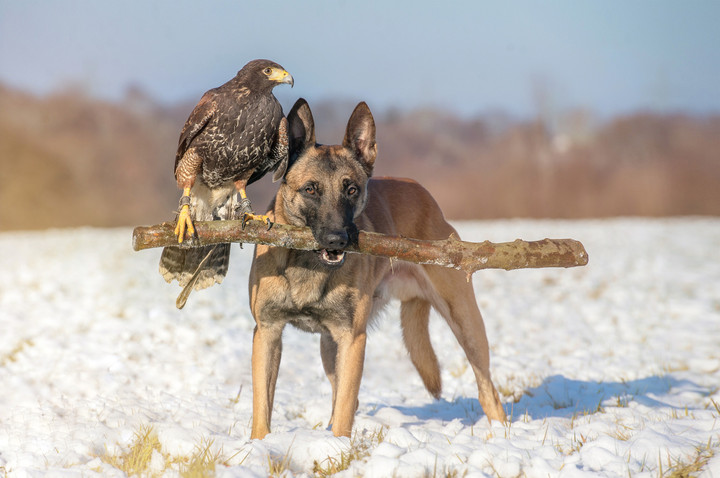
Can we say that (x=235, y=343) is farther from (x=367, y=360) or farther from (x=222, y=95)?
(x=222, y=95)

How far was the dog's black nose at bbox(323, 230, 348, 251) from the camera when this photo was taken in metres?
3.92

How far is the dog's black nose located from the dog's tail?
6.72ft

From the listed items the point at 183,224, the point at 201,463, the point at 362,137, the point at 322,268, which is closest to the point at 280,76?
the point at 362,137

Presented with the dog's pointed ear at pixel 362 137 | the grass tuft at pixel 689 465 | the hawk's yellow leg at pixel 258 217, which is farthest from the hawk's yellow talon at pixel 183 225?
the grass tuft at pixel 689 465

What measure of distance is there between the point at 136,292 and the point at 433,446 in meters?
7.42

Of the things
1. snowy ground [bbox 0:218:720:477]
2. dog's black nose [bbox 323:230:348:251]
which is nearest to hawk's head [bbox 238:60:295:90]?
dog's black nose [bbox 323:230:348:251]

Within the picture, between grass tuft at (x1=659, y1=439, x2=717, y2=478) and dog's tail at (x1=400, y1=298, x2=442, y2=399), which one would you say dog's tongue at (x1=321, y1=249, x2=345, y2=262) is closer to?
dog's tail at (x1=400, y1=298, x2=442, y2=399)

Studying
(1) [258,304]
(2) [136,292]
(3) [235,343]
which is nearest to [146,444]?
(1) [258,304]

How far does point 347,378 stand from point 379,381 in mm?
2593

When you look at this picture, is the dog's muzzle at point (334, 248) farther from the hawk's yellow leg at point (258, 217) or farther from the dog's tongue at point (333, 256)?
the hawk's yellow leg at point (258, 217)

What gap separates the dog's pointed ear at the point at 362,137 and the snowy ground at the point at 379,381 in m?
1.98

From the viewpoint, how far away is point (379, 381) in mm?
6887

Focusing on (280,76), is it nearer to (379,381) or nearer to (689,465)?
(689,465)

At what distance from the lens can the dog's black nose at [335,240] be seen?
392 centimetres
